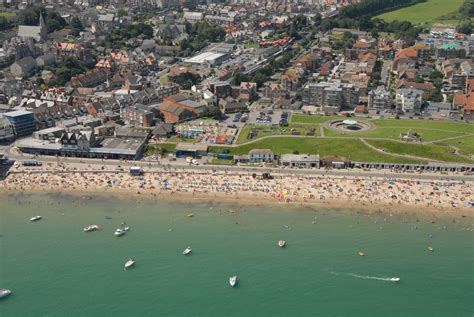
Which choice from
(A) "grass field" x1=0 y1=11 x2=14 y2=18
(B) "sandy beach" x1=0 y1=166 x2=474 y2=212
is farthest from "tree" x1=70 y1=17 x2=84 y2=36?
(B) "sandy beach" x1=0 y1=166 x2=474 y2=212

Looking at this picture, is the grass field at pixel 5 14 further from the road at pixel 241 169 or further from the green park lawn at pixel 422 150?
the green park lawn at pixel 422 150

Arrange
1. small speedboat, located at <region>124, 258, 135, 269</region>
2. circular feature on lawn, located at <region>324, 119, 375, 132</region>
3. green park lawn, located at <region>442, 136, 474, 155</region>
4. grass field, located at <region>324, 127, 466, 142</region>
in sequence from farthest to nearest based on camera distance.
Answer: circular feature on lawn, located at <region>324, 119, 375, 132</region> < grass field, located at <region>324, 127, 466, 142</region> < green park lawn, located at <region>442, 136, 474, 155</region> < small speedboat, located at <region>124, 258, 135, 269</region>

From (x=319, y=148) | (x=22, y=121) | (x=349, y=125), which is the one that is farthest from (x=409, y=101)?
(x=22, y=121)

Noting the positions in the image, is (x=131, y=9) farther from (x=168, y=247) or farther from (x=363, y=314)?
(x=363, y=314)

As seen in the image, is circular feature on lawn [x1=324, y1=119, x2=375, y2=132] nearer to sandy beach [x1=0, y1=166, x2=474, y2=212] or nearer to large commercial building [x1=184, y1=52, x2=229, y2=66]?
sandy beach [x1=0, y1=166, x2=474, y2=212]

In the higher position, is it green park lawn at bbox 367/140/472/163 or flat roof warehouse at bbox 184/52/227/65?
flat roof warehouse at bbox 184/52/227/65

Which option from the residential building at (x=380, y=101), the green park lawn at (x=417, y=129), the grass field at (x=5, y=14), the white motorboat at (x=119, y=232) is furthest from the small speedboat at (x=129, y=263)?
the grass field at (x=5, y=14)
